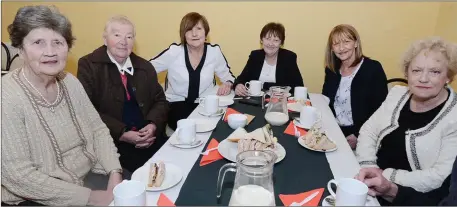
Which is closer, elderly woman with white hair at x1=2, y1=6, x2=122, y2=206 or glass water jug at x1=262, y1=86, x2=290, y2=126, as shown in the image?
elderly woman with white hair at x1=2, y1=6, x2=122, y2=206

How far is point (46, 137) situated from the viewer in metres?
1.23

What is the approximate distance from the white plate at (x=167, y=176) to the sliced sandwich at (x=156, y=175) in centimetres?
1

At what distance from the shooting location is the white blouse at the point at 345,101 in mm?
2176

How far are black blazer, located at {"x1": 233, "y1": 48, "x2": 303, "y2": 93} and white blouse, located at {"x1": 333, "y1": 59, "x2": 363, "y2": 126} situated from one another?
14.0 inches

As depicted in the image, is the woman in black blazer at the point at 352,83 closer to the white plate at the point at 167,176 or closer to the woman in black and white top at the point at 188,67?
the woman in black and white top at the point at 188,67

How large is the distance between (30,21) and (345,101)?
182 cm

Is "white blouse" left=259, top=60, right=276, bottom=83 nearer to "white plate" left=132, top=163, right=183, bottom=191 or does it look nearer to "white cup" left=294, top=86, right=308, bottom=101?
"white cup" left=294, top=86, right=308, bottom=101

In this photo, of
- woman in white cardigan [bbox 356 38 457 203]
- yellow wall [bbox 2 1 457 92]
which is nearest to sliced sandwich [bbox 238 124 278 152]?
woman in white cardigan [bbox 356 38 457 203]

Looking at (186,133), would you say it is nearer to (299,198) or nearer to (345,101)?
(299,198)

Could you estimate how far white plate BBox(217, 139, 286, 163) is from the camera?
1184 mm

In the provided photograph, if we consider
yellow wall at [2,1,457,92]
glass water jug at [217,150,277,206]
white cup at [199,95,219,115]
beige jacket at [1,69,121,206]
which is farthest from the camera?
yellow wall at [2,1,457,92]

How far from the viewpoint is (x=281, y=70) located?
100 inches

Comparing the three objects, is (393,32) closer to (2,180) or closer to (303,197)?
(303,197)

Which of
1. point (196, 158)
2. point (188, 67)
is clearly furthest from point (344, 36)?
point (196, 158)
